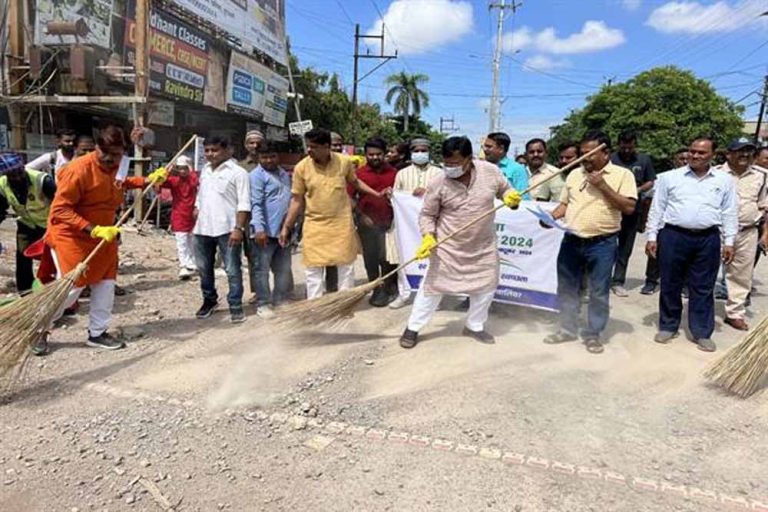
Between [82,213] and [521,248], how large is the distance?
3.35 meters

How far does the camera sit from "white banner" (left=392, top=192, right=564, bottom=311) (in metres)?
4.59

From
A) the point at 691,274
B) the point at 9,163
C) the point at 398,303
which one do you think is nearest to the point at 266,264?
the point at 398,303

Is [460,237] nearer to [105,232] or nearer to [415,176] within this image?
[415,176]

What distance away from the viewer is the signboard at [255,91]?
14594mm

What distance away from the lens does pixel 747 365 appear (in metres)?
3.21

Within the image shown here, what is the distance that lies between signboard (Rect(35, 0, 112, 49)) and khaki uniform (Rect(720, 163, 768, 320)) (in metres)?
10.0

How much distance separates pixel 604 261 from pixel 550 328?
2.94ft

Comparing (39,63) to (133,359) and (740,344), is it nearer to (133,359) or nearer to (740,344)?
(133,359)

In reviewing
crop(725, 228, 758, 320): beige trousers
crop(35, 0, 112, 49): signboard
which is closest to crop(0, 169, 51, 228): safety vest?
crop(725, 228, 758, 320): beige trousers

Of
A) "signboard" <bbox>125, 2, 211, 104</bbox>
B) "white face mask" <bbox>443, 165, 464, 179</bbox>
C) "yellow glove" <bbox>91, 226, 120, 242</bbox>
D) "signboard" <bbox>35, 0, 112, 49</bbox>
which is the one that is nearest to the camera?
"yellow glove" <bbox>91, 226, 120, 242</bbox>

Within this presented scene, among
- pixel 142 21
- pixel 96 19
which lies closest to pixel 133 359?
pixel 142 21

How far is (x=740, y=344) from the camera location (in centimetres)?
327

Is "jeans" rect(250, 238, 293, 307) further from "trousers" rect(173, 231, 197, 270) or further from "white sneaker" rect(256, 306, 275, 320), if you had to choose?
"trousers" rect(173, 231, 197, 270)

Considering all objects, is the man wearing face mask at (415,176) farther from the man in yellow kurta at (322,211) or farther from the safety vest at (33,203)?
the safety vest at (33,203)
